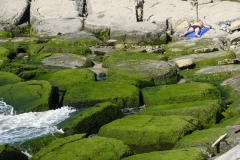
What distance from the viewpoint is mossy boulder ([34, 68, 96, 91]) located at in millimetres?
16117

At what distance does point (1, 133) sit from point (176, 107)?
460 centimetres

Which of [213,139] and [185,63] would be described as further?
[185,63]

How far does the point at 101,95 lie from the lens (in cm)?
1456

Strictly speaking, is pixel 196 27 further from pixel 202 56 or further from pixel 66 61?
pixel 66 61

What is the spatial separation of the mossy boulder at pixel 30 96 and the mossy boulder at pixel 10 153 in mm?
3638

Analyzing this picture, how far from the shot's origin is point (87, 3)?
2925 centimetres

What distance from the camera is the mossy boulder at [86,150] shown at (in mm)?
9992

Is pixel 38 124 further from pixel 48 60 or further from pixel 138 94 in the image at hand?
pixel 48 60

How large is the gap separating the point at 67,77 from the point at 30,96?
227 cm

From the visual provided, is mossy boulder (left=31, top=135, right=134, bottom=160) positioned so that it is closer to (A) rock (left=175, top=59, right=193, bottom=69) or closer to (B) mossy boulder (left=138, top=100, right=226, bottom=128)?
(B) mossy boulder (left=138, top=100, right=226, bottom=128)

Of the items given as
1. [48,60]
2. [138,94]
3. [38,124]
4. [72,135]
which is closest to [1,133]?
[38,124]

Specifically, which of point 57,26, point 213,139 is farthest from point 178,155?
point 57,26

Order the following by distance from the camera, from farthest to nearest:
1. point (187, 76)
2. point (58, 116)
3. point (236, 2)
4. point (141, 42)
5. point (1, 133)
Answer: point (236, 2)
point (141, 42)
point (187, 76)
point (58, 116)
point (1, 133)

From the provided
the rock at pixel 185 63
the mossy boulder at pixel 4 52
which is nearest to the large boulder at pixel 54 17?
the mossy boulder at pixel 4 52
